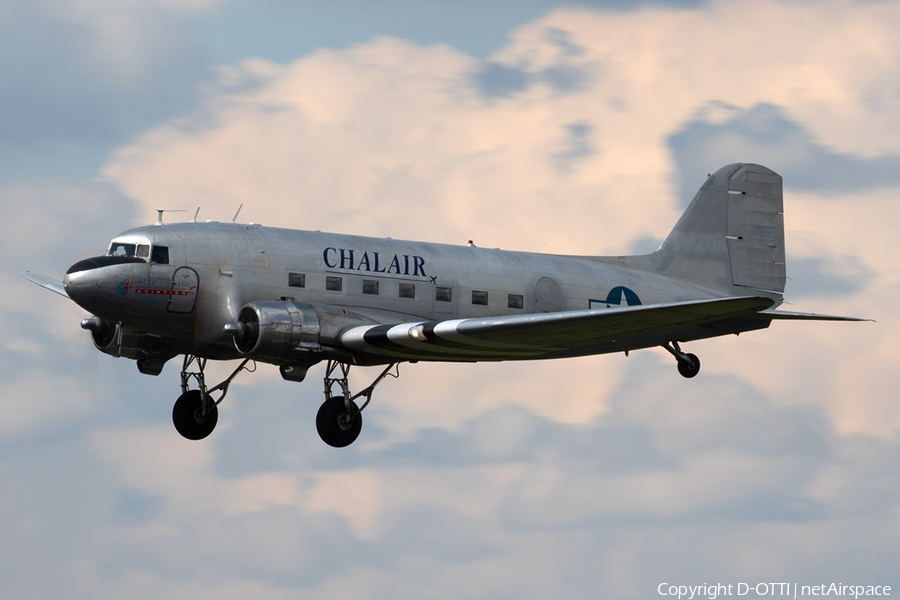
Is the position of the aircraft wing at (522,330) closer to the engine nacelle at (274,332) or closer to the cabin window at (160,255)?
the engine nacelle at (274,332)

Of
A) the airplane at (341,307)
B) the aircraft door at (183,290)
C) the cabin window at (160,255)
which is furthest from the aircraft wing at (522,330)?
the cabin window at (160,255)

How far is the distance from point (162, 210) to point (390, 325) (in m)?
5.30

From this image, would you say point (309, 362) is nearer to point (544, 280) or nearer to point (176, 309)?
point (176, 309)

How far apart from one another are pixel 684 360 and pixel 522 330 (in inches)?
289

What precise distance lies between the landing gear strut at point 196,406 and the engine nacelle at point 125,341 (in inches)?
24.6

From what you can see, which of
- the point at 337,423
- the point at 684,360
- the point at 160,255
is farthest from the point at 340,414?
the point at 684,360

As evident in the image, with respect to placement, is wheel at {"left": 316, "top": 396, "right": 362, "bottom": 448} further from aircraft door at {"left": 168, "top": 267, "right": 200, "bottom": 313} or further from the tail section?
the tail section

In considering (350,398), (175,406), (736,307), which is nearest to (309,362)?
(350,398)

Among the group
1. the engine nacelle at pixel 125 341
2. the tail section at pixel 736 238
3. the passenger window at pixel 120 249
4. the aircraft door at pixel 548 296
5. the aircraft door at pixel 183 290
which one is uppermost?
the tail section at pixel 736 238

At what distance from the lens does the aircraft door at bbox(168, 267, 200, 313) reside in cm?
2159

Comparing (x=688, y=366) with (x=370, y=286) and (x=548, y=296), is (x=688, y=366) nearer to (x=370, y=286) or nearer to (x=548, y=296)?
(x=548, y=296)

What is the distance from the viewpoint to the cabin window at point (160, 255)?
21625 millimetres

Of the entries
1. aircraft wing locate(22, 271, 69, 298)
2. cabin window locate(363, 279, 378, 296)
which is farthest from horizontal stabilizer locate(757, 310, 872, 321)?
aircraft wing locate(22, 271, 69, 298)

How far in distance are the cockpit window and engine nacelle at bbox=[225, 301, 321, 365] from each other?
241 cm
